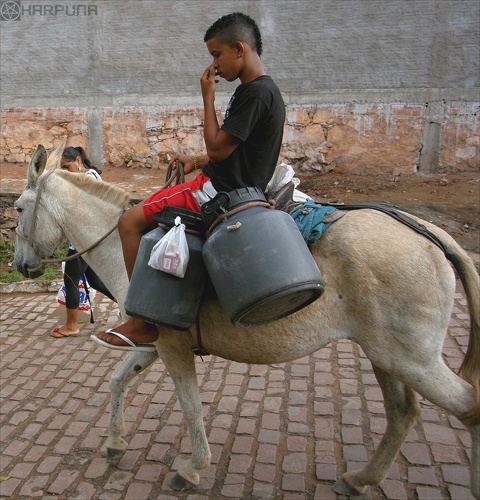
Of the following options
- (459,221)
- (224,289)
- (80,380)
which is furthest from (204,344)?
(459,221)

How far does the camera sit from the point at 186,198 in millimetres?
3307

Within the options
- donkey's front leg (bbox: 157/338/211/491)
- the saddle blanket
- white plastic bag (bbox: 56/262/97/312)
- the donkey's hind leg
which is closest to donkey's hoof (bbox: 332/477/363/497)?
the donkey's hind leg

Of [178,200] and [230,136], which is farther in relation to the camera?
[178,200]

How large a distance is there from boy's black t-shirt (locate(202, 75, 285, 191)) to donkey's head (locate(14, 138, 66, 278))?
132 centimetres

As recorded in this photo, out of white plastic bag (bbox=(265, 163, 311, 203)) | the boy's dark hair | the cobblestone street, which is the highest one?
the boy's dark hair

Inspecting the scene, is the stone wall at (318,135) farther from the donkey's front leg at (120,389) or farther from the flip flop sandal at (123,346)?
the flip flop sandal at (123,346)

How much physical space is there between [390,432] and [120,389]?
1973mm

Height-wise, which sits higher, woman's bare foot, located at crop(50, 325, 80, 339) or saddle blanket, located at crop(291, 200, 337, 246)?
saddle blanket, located at crop(291, 200, 337, 246)

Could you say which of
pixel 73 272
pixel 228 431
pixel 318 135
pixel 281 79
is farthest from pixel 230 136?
pixel 281 79

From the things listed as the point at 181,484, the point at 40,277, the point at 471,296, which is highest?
the point at 471,296

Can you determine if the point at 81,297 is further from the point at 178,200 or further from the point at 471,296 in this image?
the point at 471,296

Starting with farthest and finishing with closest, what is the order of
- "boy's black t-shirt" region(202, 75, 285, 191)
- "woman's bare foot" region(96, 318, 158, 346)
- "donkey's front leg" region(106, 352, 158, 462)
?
"donkey's front leg" region(106, 352, 158, 462) < "woman's bare foot" region(96, 318, 158, 346) < "boy's black t-shirt" region(202, 75, 285, 191)

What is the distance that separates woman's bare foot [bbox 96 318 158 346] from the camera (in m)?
3.40

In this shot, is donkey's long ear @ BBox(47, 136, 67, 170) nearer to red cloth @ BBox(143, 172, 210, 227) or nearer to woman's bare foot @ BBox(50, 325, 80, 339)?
red cloth @ BBox(143, 172, 210, 227)
